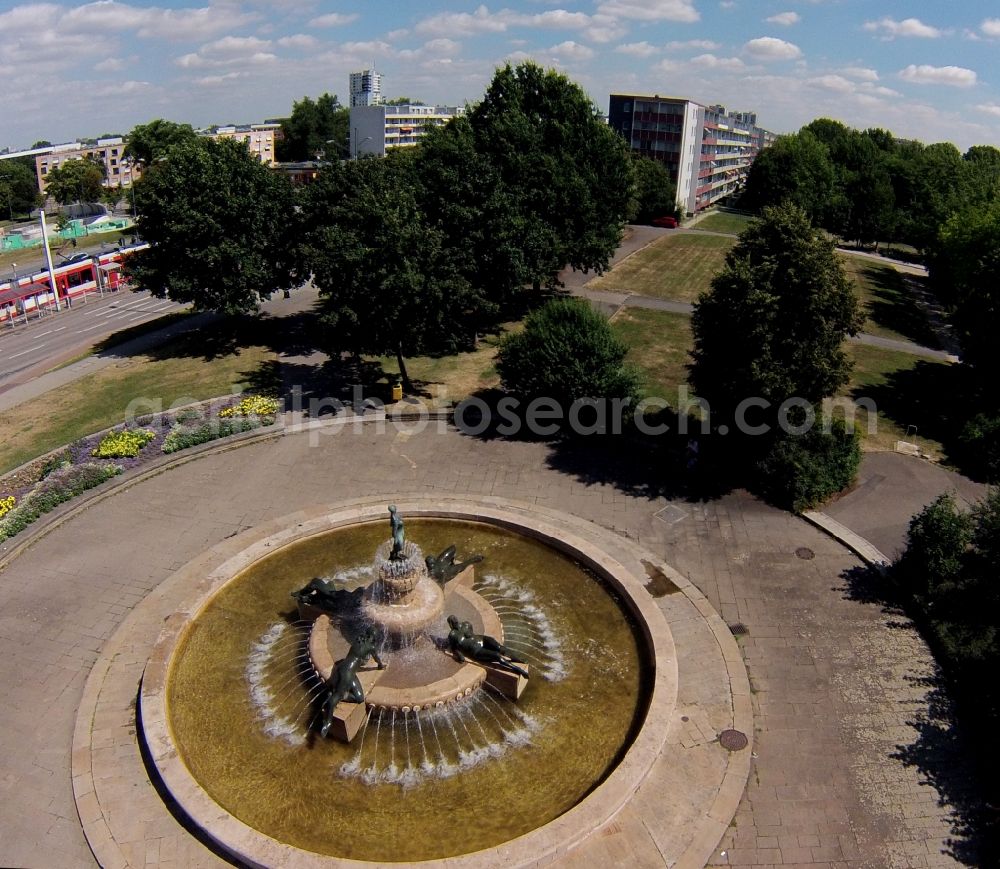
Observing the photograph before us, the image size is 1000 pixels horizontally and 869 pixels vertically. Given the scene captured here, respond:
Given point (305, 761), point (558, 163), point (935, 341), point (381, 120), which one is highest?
point (381, 120)

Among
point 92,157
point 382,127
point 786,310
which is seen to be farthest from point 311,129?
point 786,310

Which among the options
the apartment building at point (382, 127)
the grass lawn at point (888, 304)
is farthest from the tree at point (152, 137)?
the grass lawn at point (888, 304)

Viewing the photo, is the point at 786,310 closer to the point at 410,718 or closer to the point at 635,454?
the point at 635,454

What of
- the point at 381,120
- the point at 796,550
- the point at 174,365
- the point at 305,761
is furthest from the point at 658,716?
the point at 381,120

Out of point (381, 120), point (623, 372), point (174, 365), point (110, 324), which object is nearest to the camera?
point (623, 372)

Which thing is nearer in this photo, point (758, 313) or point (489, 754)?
point (489, 754)

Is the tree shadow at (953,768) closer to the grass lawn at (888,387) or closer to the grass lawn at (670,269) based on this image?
the grass lawn at (888,387)

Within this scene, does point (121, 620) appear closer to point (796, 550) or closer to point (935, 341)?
point (796, 550)

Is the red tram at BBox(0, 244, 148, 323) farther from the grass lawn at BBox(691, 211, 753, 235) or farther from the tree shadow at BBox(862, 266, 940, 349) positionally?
the grass lawn at BBox(691, 211, 753, 235)
